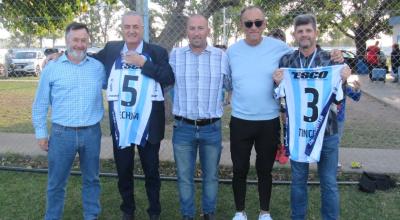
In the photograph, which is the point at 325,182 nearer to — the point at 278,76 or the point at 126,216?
the point at 278,76

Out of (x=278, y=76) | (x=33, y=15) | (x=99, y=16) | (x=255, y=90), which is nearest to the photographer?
(x=278, y=76)

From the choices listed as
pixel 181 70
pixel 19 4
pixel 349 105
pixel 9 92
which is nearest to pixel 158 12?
pixel 19 4

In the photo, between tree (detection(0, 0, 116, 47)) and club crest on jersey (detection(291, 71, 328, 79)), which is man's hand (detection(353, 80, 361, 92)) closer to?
club crest on jersey (detection(291, 71, 328, 79))

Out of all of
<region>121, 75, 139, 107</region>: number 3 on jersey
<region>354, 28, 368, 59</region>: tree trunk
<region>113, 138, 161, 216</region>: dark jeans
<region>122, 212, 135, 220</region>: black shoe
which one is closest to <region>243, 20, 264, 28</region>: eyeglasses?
<region>121, 75, 139, 107</region>: number 3 on jersey

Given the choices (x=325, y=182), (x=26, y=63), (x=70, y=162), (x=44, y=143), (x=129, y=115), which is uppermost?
(x=26, y=63)

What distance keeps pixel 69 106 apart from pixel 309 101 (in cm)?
209

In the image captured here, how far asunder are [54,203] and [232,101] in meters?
1.90

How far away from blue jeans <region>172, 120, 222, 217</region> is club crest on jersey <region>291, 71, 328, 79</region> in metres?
0.85

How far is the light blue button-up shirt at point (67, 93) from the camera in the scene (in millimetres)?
3777

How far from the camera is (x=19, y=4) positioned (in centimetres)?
742

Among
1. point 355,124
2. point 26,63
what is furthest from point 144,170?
point 26,63

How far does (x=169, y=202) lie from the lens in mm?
5031

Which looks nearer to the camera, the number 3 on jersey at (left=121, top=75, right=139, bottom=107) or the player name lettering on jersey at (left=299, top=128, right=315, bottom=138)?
the player name lettering on jersey at (left=299, top=128, right=315, bottom=138)

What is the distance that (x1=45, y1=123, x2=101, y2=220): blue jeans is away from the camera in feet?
12.7
